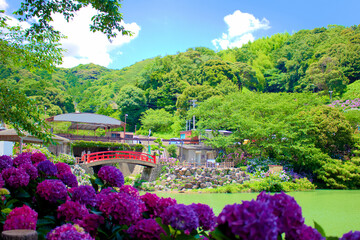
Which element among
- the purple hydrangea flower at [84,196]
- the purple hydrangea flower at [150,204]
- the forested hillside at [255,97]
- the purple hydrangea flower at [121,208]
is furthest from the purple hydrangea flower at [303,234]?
the forested hillside at [255,97]

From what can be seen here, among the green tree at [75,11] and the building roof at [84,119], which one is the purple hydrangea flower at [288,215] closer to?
the green tree at [75,11]

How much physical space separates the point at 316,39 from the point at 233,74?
15.9 meters

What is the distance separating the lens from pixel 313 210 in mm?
10617

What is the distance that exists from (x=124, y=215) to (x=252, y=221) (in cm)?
89

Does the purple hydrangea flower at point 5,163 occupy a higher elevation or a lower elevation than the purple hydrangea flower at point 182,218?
higher

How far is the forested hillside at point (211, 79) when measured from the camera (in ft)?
115

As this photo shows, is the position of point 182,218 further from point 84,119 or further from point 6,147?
point 84,119

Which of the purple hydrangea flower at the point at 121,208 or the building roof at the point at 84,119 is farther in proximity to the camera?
the building roof at the point at 84,119

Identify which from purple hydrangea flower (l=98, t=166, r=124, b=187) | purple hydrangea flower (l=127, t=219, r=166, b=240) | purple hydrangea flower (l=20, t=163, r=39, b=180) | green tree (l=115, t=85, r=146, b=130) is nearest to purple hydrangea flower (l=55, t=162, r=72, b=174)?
purple hydrangea flower (l=20, t=163, r=39, b=180)

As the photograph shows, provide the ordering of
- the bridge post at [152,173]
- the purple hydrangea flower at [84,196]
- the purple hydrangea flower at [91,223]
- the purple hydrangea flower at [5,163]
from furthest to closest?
the bridge post at [152,173] < the purple hydrangea flower at [5,163] < the purple hydrangea flower at [84,196] < the purple hydrangea flower at [91,223]

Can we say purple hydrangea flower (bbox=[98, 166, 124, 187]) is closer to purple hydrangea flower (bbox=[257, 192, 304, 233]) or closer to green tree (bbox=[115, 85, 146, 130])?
purple hydrangea flower (bbox=[257, 192, 304, 233])

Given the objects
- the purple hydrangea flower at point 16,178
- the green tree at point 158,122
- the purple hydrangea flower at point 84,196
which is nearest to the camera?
the purple hydrangea flower at point 84,196

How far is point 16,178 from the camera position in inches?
Answer: 95.7

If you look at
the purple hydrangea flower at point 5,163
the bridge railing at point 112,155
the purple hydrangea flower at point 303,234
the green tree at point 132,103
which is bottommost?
the bridge railing at point 112,155
